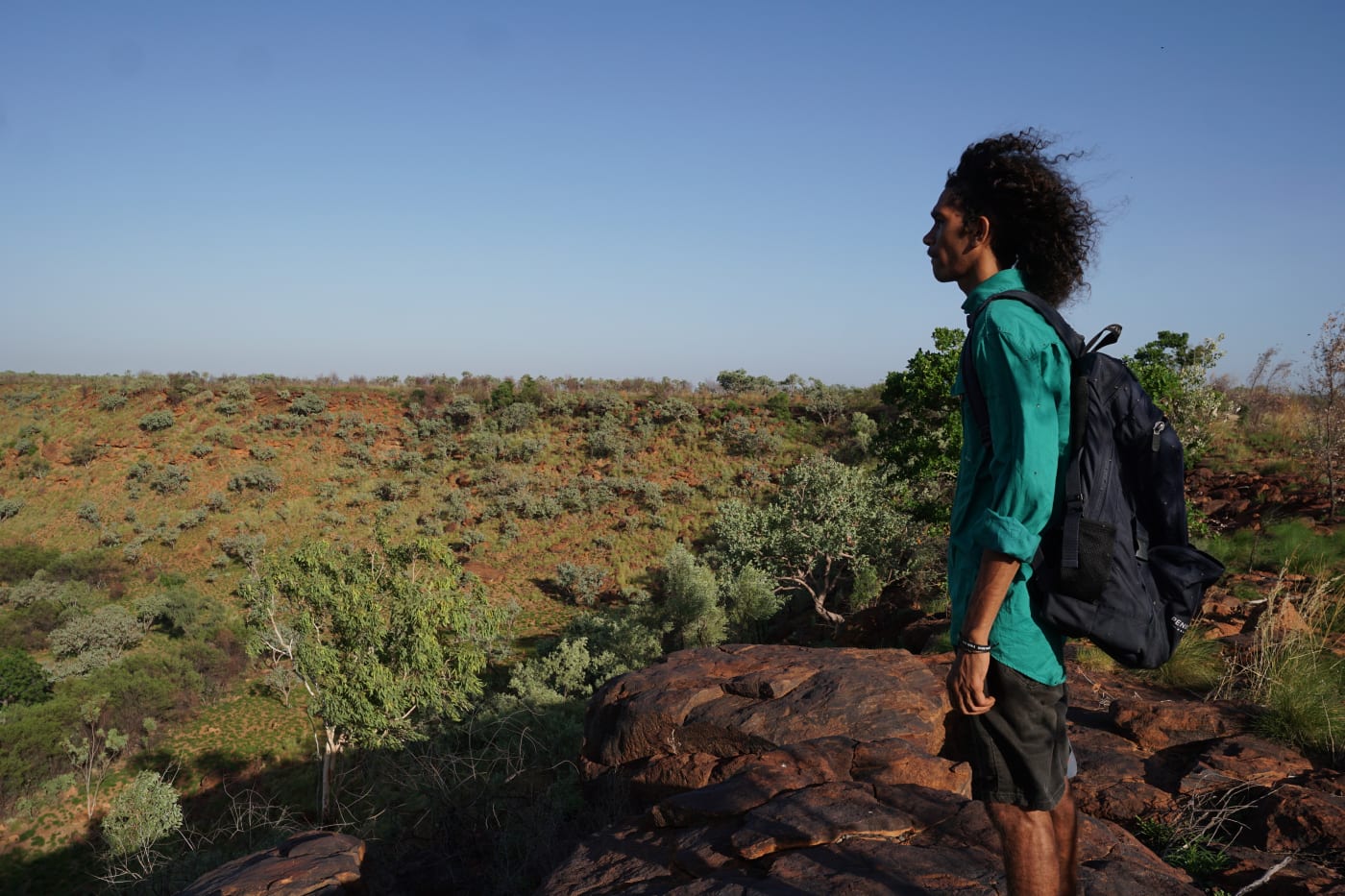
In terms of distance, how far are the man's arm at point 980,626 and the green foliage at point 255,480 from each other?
96.4 ft

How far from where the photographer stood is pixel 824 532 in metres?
14.3

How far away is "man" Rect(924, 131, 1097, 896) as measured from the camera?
5.32 ft

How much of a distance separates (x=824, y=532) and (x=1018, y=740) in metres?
12.7

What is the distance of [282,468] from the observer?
28094mm

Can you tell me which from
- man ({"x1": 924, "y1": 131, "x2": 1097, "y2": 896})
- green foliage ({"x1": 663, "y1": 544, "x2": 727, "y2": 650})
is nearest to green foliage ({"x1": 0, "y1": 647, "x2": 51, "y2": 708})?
green foliage ({"x1": 663, "y1": 544, "x2": 727, "y2": 650})

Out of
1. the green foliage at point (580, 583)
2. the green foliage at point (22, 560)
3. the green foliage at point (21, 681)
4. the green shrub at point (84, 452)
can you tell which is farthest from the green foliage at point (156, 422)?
the green foliage at point (580, 583)

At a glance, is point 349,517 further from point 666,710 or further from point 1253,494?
point 1253,494

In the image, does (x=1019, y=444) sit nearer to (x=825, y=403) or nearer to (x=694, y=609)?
(x=694, y=609)

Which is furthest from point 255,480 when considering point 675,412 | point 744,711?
point 744,711

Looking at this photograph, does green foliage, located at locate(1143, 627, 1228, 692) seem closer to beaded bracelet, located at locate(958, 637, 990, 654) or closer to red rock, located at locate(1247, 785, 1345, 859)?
red rock, located at locate(1247, 785, 1345, 859)

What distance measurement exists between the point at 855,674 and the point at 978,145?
419 cm

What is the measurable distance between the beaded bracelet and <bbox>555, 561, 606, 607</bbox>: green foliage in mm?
20546

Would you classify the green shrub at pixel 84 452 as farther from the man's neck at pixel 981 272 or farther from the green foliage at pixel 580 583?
the man's neck at pixel 981 272

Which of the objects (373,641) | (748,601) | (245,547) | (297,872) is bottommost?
(245,547)
